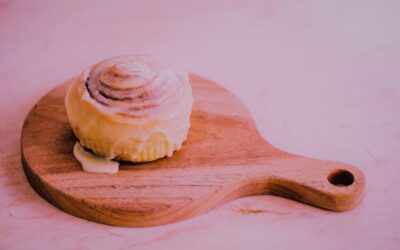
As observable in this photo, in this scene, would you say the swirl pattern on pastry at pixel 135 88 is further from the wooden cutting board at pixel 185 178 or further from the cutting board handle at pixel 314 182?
the cutting board handle at pixel 314 182

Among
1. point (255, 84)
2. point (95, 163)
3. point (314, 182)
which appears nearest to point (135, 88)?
point (95, 163)

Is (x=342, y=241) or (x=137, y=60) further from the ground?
(x=137, y=60)

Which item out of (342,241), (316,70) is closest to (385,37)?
(316,70)

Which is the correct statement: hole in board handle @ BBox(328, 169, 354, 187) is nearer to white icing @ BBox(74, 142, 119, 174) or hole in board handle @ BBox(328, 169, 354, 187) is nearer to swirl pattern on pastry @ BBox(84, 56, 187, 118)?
swirl pattern on pastry @ BBox(84, 56, 187, 118)

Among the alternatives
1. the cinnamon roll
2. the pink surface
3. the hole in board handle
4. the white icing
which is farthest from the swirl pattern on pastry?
the hole in board handle

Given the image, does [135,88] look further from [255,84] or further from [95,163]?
[255,84]

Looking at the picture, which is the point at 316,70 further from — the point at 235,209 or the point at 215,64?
the point at 235,209
